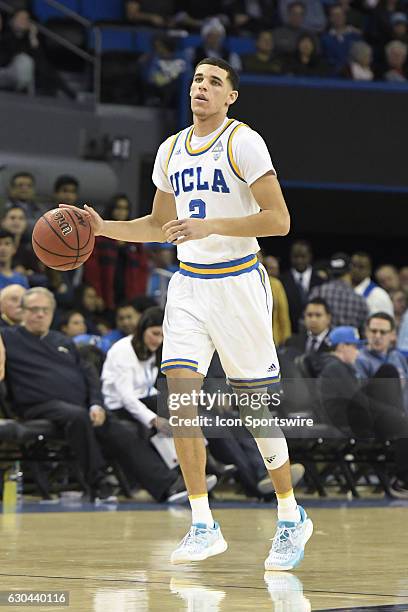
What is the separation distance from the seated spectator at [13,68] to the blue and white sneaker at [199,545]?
419 inches

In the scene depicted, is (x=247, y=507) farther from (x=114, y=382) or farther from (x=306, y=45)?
(x=306, y=45)

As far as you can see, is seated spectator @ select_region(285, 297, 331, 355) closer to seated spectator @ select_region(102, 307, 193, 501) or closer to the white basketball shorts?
seated spectator @ select_region(102, 307, 193, 501)

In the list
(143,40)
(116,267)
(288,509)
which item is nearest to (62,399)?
(116,267)

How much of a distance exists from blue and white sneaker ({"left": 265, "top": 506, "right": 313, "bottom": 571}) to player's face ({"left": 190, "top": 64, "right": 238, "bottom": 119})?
205cm

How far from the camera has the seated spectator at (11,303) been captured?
1077 cm

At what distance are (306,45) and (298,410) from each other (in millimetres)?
7985

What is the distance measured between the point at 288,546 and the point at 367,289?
837 centimetres

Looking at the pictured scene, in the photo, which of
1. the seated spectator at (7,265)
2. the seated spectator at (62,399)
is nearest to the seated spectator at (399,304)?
the seated spectator at (7,265)

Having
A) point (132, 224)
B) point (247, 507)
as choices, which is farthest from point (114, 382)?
point (132, 224)

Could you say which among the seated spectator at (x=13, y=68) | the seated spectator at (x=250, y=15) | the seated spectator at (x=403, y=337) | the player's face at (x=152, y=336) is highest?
the seated spectator at (x=250, y=15)

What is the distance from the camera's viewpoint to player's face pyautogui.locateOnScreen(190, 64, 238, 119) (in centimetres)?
647

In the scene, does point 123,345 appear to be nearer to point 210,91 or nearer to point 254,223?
point 210,91

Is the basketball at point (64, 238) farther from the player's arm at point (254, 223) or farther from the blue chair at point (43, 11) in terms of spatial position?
the blue chair at point (43, 11)

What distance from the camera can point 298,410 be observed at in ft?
37.4
